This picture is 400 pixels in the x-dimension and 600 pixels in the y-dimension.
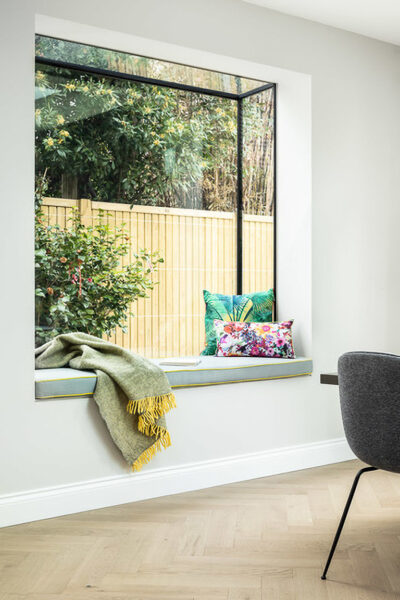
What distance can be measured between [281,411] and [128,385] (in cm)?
111

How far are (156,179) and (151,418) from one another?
5.07ft

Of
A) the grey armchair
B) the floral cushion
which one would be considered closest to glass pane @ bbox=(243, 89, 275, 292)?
the floral cushion

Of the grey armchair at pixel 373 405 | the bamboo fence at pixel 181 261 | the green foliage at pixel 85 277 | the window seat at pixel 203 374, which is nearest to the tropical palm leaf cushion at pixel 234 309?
the bamboo fence at pixel 181 261

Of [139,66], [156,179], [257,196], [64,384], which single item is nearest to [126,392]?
[64,384]

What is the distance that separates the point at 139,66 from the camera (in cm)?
384

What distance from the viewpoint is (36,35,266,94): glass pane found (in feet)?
11.6

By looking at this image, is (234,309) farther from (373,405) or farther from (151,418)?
(373,405)

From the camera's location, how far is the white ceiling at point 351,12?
3.69 metres

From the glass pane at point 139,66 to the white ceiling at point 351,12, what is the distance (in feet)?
1.80

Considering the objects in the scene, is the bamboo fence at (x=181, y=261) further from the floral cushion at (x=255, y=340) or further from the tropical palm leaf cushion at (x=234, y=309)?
the floral cushion at (x=255, y=340)

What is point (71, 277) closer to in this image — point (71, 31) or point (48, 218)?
point (48, 218)

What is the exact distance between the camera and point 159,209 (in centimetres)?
398

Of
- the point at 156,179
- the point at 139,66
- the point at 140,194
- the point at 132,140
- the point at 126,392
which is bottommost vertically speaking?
the point at 126,392

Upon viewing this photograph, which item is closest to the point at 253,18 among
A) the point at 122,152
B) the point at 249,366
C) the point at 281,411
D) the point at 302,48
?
the point at 302,48
